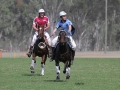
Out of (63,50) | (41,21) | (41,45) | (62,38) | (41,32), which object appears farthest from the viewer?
(41,21)

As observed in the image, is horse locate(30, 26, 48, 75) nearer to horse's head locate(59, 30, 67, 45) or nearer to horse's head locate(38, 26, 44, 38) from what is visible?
horse's head locate(38, 26, 44, 38)

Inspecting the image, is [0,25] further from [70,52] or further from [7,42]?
[70,52]

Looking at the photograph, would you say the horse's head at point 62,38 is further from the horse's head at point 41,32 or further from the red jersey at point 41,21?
the red jersey at point 41,21

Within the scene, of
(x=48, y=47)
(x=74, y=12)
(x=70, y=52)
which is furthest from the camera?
(x=74, y=12)

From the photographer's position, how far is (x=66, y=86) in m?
15.2

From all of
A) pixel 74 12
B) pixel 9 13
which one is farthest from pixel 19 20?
pixel 74 12

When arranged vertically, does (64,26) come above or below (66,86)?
above

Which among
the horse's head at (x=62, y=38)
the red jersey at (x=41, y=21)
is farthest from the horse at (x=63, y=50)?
the red jersey at (x=41, y=21)

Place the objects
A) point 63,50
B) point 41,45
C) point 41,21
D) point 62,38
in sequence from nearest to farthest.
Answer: point 62,38 → point 63,50 → point 41,45 → point 41,21

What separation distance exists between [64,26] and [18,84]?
11.4 feet

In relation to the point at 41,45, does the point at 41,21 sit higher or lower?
higher

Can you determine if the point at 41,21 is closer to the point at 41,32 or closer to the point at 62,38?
the point at 41,32

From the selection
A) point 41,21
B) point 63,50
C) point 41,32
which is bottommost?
point 63,50

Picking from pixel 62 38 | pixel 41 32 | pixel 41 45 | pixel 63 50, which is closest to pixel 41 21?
pixel 41 45
